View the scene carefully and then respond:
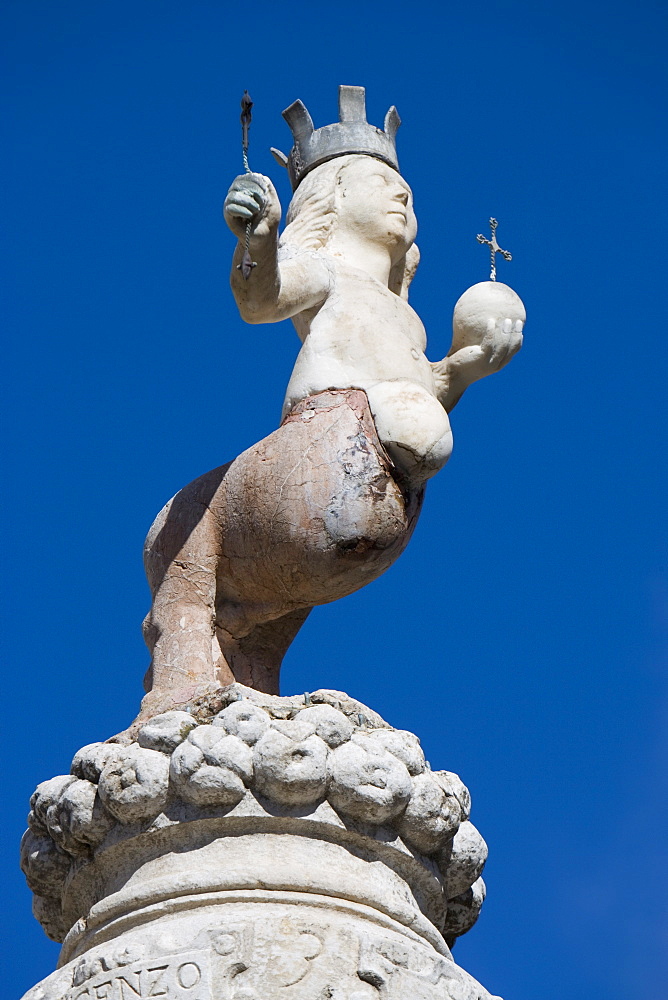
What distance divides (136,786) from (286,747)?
1.68 feet

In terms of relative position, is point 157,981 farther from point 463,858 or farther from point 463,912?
point 463,912

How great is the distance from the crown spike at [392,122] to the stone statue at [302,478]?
Result: 85cm

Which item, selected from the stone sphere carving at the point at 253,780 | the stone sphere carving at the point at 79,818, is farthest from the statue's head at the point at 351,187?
the stone sphere carving at the point at 79,818

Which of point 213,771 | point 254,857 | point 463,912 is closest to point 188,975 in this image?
point 254,857

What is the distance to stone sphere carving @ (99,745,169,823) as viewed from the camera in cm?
524

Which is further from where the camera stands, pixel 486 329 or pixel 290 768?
pixel 486 329

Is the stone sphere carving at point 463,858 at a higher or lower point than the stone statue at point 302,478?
lower

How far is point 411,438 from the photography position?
6.02m

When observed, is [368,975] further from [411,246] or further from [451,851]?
Answer: [411,246]

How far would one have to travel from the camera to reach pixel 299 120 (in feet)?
24.0

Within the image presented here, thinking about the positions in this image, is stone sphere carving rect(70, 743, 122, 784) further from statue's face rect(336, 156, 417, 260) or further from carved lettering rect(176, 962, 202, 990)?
statue's face rect(336, 156, 417, 260)

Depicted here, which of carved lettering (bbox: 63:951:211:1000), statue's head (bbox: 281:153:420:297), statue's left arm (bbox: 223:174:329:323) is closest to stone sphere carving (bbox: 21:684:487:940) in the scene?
carved lettering (bbox: 63:951:211:1000)

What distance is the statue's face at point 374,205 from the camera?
22.6ft

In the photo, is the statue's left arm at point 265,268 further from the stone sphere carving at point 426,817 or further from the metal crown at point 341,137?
the stone sphere carving at point 426,817
